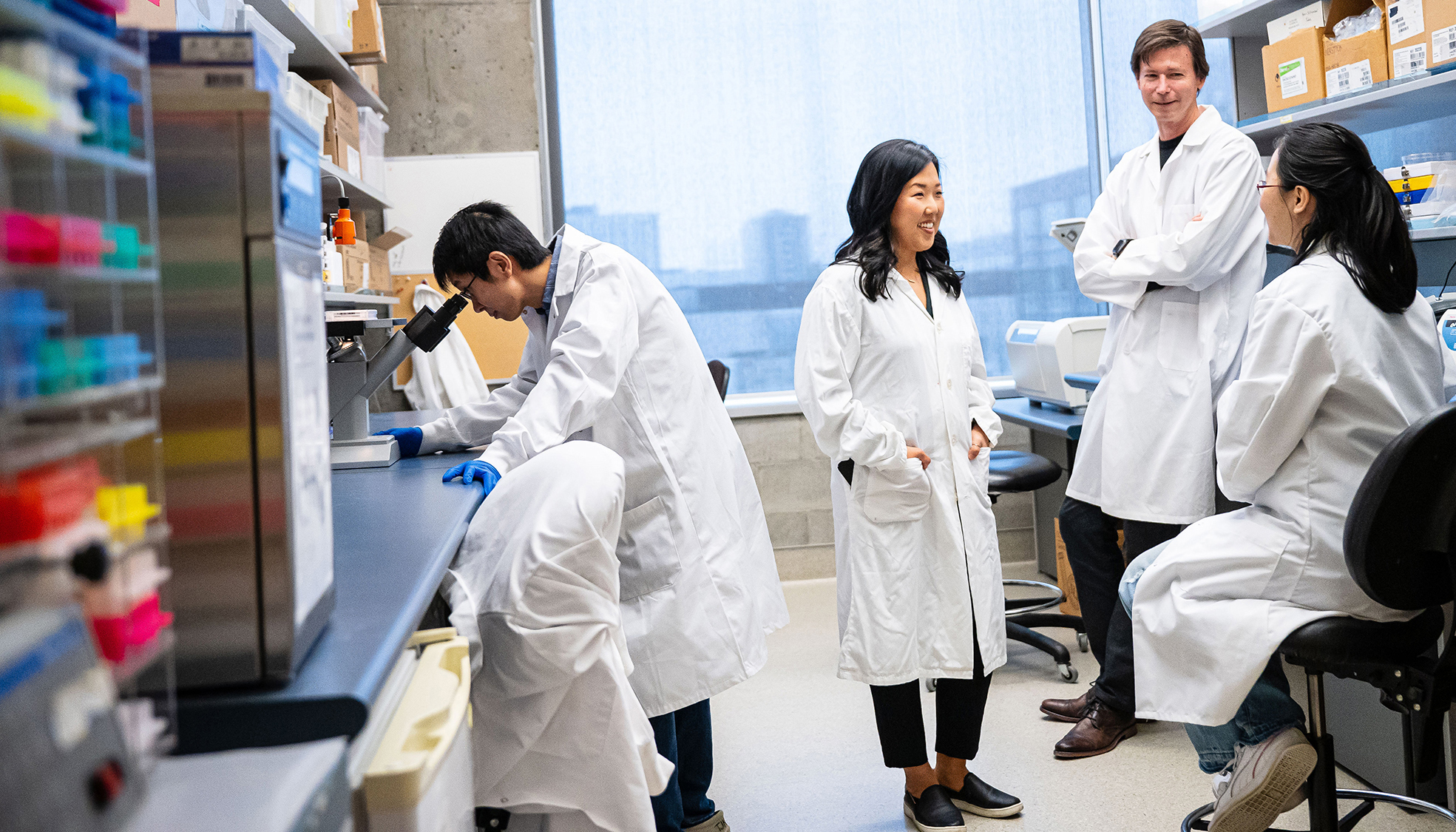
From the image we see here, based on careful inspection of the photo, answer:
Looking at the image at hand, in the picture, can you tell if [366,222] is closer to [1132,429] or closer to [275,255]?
[1132,429]

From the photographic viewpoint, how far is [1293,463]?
1622 millimetres

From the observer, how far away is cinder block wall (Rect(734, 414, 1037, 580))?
4363 mm

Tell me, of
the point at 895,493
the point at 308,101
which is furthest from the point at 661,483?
the point at 308,101

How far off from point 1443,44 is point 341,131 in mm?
2915

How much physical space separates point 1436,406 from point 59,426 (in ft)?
6.00

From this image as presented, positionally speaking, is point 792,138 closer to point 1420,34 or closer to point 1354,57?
point 1354,57

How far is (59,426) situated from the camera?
0.53 m

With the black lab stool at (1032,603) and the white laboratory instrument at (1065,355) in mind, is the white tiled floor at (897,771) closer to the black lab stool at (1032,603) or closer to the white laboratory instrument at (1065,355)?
the black lab stool at (1032,603)

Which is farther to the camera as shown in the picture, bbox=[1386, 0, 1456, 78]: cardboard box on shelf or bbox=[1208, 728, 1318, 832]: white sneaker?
bbox=[1386, 0, 1456, 78]: cardboard box on shelf

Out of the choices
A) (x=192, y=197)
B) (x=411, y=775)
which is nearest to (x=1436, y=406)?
(x=411, y=775)

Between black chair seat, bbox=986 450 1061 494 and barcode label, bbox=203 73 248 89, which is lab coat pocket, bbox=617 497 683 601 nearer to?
barcode label, bbox=203 73 248 89

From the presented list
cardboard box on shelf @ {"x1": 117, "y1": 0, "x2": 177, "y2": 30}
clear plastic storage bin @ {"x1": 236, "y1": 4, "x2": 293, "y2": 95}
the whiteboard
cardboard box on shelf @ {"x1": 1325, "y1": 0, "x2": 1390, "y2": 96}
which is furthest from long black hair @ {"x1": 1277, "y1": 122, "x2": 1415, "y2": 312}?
the whiteboard

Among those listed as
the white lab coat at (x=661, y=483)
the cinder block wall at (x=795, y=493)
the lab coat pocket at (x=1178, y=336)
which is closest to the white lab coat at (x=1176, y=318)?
the lab coat pocket at (x=1178, y=336)

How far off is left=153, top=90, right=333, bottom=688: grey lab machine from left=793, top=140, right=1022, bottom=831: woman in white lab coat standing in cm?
149
